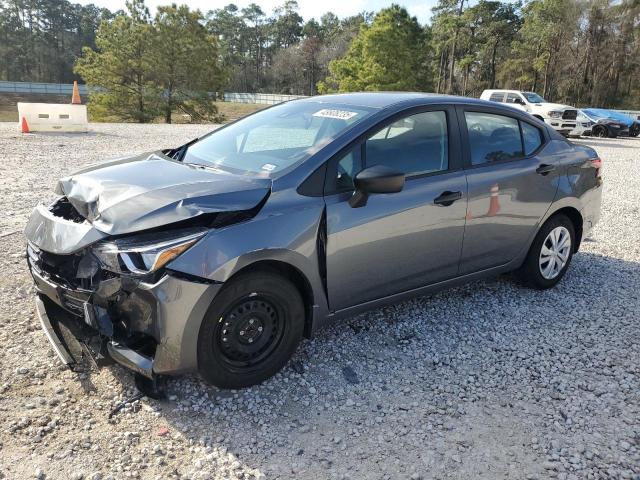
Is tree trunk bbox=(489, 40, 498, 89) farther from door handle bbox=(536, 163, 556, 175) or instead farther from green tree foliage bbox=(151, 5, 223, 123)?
door handle bbox=(536, 163, 556, 175)

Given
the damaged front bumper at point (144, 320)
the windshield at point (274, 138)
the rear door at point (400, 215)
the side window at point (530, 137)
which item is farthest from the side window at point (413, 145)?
the damaged front bumper at point (144, 320)

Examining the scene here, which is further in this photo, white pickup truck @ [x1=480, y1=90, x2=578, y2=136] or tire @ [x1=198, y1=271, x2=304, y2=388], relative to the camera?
white pickup truck @ [x1=480, y1=90, x2=578, y2=136]

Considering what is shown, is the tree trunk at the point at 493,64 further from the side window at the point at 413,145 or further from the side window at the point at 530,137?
the side window at the point at 413,145

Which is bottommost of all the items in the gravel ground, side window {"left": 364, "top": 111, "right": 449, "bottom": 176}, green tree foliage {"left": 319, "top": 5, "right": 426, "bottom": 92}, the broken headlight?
the gravel ground

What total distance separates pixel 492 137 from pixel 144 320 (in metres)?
3.09

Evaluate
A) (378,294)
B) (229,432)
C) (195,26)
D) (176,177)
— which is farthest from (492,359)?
(195,26)

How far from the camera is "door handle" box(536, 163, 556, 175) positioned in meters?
4.46

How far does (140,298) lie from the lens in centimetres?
269

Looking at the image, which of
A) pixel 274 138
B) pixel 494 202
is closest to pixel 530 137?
pixel 494 202

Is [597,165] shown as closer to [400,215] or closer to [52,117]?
[400,215]

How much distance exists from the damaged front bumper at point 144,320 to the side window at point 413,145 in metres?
1.51

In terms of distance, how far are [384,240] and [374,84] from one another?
1345 inches

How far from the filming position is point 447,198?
378 centimetres

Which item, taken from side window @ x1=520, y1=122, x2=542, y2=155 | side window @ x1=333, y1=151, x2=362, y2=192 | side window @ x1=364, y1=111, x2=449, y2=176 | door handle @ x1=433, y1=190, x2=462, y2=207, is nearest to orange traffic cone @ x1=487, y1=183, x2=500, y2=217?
door handle @ x1=433, y1=190, x2=462, y2=207
